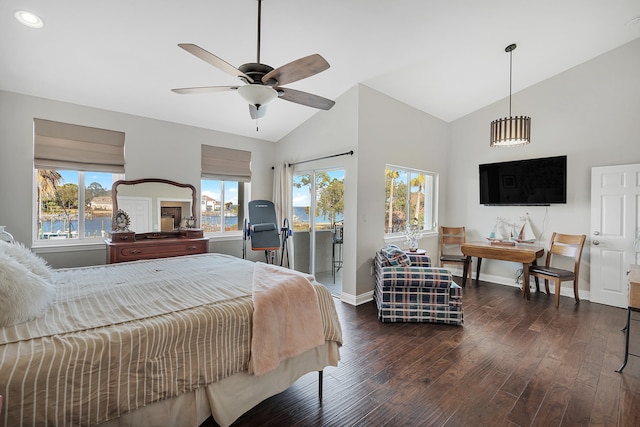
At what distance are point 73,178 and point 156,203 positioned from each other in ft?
3.26

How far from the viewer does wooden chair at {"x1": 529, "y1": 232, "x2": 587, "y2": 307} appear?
A: 3.83m

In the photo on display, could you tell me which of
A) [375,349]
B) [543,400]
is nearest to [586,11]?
[543,400]

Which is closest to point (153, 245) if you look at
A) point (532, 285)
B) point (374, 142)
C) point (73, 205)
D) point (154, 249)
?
point (154, 249)

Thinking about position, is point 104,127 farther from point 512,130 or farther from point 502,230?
point 502,230

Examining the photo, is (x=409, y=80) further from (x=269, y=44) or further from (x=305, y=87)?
(x=269, y=44)

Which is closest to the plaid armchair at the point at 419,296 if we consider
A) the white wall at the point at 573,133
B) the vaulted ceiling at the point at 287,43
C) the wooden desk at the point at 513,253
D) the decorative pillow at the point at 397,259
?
the decorative pillow at the point at 397,259

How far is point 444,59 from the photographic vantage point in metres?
3.59

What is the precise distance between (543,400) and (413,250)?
242cm

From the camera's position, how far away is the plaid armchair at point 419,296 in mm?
3195

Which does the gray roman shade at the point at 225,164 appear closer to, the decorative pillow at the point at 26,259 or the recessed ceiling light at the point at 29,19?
the recessed ceiling light at the point at 29,19

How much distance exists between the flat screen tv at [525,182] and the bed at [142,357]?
13.8 feet

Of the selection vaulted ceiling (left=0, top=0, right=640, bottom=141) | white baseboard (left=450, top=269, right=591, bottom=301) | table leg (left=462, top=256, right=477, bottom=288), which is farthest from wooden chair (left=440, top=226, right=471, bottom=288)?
vaulted ceiling (left=0, top=0, right=640, bottom=141)

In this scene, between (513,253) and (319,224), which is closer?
(513,253)

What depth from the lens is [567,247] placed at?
4160 millimetres
